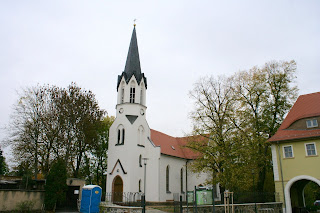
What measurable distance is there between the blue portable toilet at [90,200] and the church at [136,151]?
6.68 meters

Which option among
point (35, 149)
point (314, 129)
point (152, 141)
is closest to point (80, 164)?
point (35, 149)

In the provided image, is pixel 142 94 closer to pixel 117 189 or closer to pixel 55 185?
pixel 117 189

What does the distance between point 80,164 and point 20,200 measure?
14455 mm

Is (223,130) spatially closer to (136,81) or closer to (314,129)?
(314,129)

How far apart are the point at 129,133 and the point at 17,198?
1326 cm

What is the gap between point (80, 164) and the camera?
36781mm

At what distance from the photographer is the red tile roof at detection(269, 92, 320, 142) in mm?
22911

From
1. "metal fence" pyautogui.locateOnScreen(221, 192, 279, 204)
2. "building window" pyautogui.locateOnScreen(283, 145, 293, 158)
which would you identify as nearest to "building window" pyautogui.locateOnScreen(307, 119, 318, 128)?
"building window" pyautogui.locateOnScreen(283, 145, 293, 158)

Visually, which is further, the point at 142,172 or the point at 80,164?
the point at 80,164

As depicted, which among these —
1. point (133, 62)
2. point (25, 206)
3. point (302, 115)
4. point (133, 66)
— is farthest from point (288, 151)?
point (25, 206)

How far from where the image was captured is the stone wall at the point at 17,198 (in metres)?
21.3

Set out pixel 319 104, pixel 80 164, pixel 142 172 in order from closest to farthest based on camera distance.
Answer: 1. pixel 319 104
2. pixel 142 172
3. pixel 80 164

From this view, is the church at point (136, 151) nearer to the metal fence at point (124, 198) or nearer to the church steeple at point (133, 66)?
the church steeple at point (133, 66)

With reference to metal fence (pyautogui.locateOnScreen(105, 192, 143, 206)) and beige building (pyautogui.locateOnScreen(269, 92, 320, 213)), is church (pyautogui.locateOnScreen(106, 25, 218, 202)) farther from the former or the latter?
beige building (pyautogui.locateOnScreen(269, 92, 320, 213))
